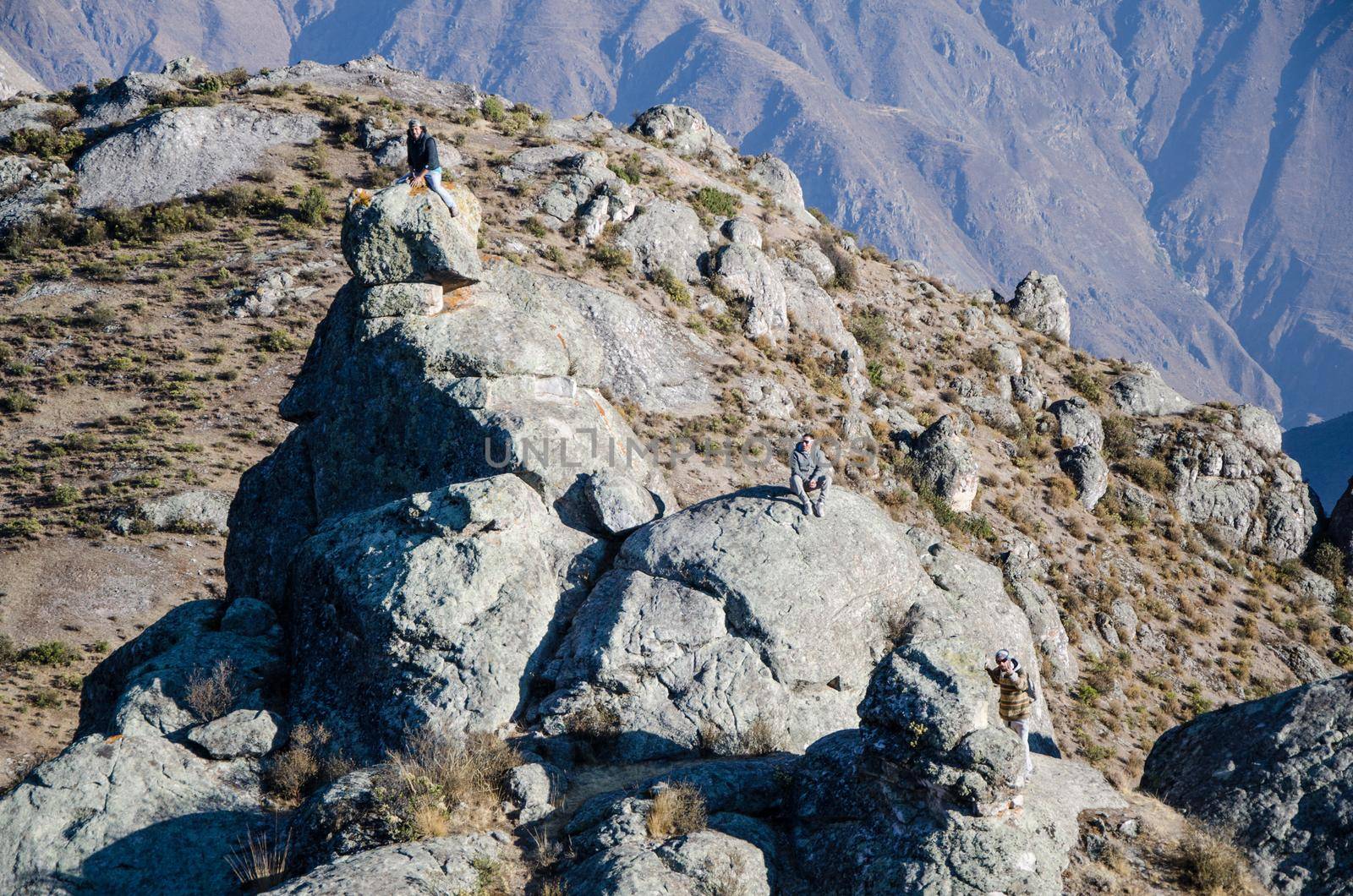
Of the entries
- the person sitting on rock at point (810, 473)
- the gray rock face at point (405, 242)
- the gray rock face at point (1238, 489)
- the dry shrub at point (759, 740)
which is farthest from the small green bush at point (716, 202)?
the dry shrub at point (759, 740)

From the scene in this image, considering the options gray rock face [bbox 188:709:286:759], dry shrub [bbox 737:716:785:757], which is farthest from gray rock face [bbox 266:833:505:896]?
dry shrub [bbox 737:716:785:757]

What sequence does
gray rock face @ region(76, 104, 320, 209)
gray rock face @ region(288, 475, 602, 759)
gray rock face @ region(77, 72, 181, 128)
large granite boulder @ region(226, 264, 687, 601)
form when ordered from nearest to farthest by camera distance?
gray rock face @ region(288, 475, 602, 759) < large granite boulder @ region(226, 264, 687, 601) < gray rock face @ region(76, 104, 320, 209) < gray rock face @ region(77, 72, 181, 128)

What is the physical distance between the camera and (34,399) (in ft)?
116

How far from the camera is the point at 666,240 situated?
1820 inches

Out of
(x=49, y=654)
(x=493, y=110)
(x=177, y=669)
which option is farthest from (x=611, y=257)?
(x=177, y=669)

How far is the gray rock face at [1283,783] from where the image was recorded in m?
13.4

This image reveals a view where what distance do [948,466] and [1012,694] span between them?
2768 cm

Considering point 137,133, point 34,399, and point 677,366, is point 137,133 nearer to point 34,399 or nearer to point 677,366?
point 34,399

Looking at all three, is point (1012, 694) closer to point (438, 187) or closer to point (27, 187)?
point (438, 187)

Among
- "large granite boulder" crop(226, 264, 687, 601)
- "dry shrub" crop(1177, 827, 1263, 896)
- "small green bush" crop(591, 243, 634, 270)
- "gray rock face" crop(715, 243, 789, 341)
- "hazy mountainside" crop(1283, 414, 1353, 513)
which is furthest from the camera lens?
"hazy mountainside" crop(1283, 414, 1353, 513)

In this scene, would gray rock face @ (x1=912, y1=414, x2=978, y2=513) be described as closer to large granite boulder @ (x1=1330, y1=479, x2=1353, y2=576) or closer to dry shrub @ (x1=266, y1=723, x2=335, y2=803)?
large granite boulder @ (x1=1330, y1=479, x2=1353, y2=576)

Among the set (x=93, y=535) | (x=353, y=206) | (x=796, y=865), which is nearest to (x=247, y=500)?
(x=353, y=206)

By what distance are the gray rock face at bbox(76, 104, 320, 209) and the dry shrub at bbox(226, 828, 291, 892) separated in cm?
4202

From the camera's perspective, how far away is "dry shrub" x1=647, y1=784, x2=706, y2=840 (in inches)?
466
